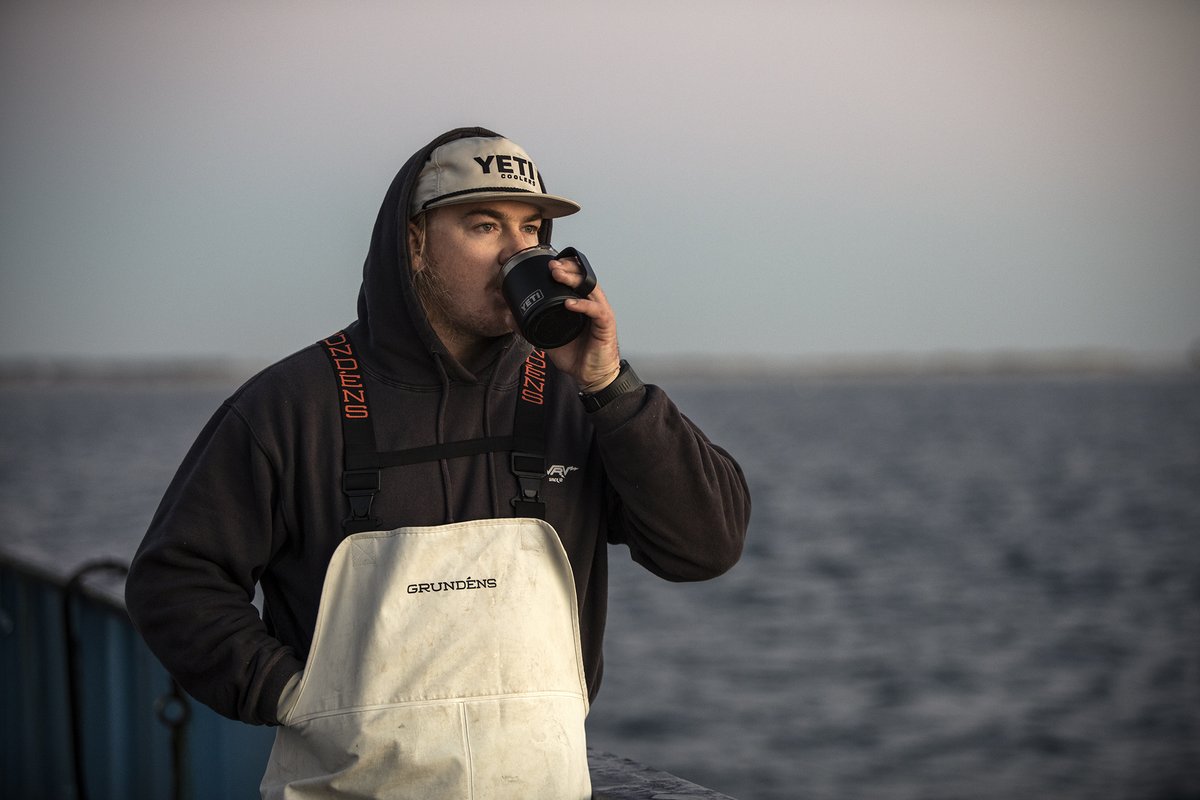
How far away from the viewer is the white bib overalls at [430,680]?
2500 mm

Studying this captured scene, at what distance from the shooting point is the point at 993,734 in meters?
14.0

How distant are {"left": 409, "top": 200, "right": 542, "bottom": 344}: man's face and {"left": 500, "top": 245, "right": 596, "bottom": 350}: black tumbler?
144 millimetres

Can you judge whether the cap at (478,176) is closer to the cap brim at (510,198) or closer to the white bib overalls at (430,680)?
the cap brim at (510,198)

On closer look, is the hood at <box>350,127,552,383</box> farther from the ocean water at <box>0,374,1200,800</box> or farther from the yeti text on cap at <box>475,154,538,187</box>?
the ocean water at <box>0,374,1200,800</box>

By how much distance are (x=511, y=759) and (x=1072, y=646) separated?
60.9 feet

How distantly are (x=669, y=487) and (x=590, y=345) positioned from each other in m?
0.34

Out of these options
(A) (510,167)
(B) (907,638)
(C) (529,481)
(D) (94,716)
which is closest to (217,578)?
(C) (529,481)

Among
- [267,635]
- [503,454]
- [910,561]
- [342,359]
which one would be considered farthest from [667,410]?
[910,561]

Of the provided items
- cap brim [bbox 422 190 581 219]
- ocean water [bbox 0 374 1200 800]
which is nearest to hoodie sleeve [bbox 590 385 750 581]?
cap brim [bbox 422 190 581 219]

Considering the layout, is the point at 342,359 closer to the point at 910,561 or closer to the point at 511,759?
the point at 511,759

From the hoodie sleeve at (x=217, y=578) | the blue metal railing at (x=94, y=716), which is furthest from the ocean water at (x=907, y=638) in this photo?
the hoodie sleeve at (x=217, y=578)

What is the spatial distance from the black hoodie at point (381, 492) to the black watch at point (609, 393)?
20 mm

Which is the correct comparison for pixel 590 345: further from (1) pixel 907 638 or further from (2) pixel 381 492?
(1) pixel 907 638

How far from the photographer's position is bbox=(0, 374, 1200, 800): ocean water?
13008 millimetres
